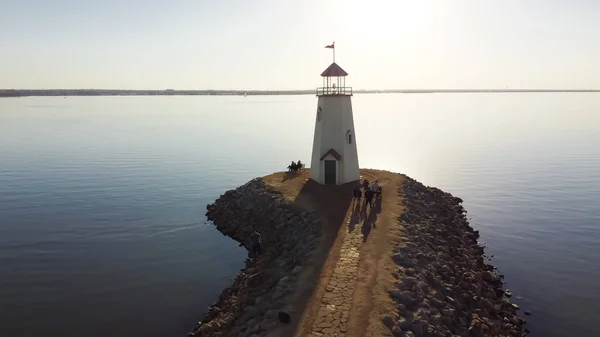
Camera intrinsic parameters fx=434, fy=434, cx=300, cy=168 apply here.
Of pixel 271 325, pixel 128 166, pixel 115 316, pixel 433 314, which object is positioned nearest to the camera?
pixel 271 325

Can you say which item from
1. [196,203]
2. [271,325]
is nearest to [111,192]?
[196,203]

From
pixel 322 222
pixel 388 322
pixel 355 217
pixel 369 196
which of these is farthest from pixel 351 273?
pixel 369 196

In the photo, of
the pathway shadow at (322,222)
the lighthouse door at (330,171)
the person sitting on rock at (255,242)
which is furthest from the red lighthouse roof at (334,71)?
the person sitting on rock at (255,242)

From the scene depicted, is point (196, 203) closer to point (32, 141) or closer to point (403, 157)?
point (403, 157)

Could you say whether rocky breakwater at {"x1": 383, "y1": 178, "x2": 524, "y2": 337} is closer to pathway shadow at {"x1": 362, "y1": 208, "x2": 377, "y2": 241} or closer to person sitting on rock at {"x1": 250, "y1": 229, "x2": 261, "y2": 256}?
pathway shadow at {"x1": 362, "y1": 208, "x2": 377, "y2": 241}

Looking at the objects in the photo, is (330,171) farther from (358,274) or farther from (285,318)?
(285,318)

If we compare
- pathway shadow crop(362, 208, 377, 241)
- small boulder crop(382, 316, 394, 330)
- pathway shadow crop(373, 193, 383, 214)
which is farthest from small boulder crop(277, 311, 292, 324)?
pathway shadow crop(373, 193, 383, 214)

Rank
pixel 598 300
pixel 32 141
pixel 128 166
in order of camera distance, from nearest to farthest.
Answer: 1. pixel 598 300
2. pixel 128 166
3. pixel 32 141

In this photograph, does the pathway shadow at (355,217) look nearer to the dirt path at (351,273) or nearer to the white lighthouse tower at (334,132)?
the dirt path at (351,273)
